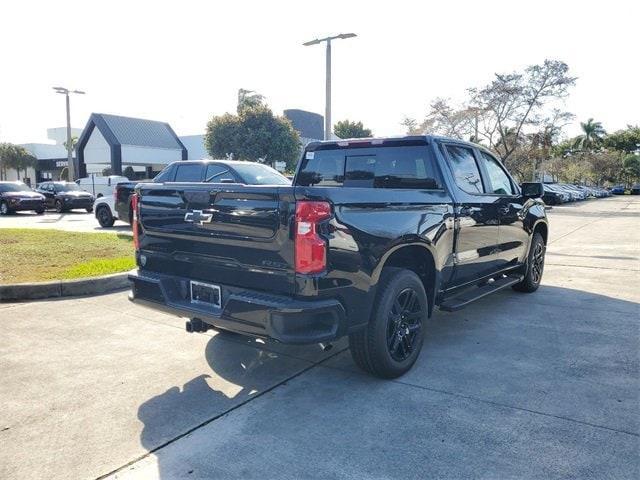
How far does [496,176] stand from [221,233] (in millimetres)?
3707

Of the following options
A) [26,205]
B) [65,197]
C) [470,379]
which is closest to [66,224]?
[26,205]

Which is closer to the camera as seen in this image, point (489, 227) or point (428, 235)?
point (428, 235)

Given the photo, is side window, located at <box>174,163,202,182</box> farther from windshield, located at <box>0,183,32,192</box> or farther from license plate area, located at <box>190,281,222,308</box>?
windshield, located at <box>0,183,32,192</box>

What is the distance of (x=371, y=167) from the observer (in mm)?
5113

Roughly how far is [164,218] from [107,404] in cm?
144

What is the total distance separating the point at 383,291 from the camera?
3.83 metres

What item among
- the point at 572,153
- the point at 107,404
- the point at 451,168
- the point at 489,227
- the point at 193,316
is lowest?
the point at 107,404

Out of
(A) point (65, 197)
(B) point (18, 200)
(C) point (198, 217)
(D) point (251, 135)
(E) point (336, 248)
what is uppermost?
(D) point (251, 135)

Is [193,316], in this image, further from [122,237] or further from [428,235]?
[122,237]

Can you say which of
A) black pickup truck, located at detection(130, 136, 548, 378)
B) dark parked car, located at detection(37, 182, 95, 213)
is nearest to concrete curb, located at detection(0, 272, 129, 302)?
black pickup truck, located at detection(130, 136, 548, 378)

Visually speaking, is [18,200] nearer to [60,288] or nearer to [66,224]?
[66,224]

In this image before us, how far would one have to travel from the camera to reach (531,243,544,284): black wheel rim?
6.99m

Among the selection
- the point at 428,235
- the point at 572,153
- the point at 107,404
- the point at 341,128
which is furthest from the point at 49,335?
the point at 572,153

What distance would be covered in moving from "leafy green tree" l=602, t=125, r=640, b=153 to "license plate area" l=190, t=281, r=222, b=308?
87201 mm
